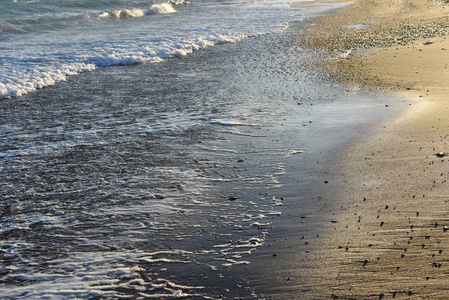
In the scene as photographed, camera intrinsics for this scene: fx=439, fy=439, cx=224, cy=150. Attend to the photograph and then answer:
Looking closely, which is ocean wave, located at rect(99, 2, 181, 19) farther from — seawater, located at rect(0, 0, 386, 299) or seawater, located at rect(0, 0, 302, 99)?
seawater, located at rect(0, 0, 386, 299)

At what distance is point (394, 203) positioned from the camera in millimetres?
4500

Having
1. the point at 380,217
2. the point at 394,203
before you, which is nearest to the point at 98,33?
the point at 394,203

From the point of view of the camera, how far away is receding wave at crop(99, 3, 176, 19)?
23.1 meters

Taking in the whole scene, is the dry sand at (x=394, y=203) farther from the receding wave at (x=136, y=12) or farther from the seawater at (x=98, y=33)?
the receding wave at (x=136, y=12)

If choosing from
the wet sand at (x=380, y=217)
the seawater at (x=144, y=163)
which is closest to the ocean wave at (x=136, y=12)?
the seawater at (x=144, y=163)

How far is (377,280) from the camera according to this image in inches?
132

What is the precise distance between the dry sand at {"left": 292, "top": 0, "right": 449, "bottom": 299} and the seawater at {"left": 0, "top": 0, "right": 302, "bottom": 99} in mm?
6570

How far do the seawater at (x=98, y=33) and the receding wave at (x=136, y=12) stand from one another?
0.05 meters

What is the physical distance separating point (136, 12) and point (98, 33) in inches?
327

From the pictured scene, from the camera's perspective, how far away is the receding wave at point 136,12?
911 inches

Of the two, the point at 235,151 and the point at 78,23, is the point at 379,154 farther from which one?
the point at 78,23

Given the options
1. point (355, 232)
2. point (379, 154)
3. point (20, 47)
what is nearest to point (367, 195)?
point (355, 232)

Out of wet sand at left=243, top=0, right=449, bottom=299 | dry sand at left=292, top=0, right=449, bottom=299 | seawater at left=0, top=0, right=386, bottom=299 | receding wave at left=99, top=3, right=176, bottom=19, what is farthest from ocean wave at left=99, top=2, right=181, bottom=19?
wet sand at left=243, top=0, right=449, bottom=299

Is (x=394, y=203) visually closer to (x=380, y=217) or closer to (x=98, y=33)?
(x=380, y=217)
